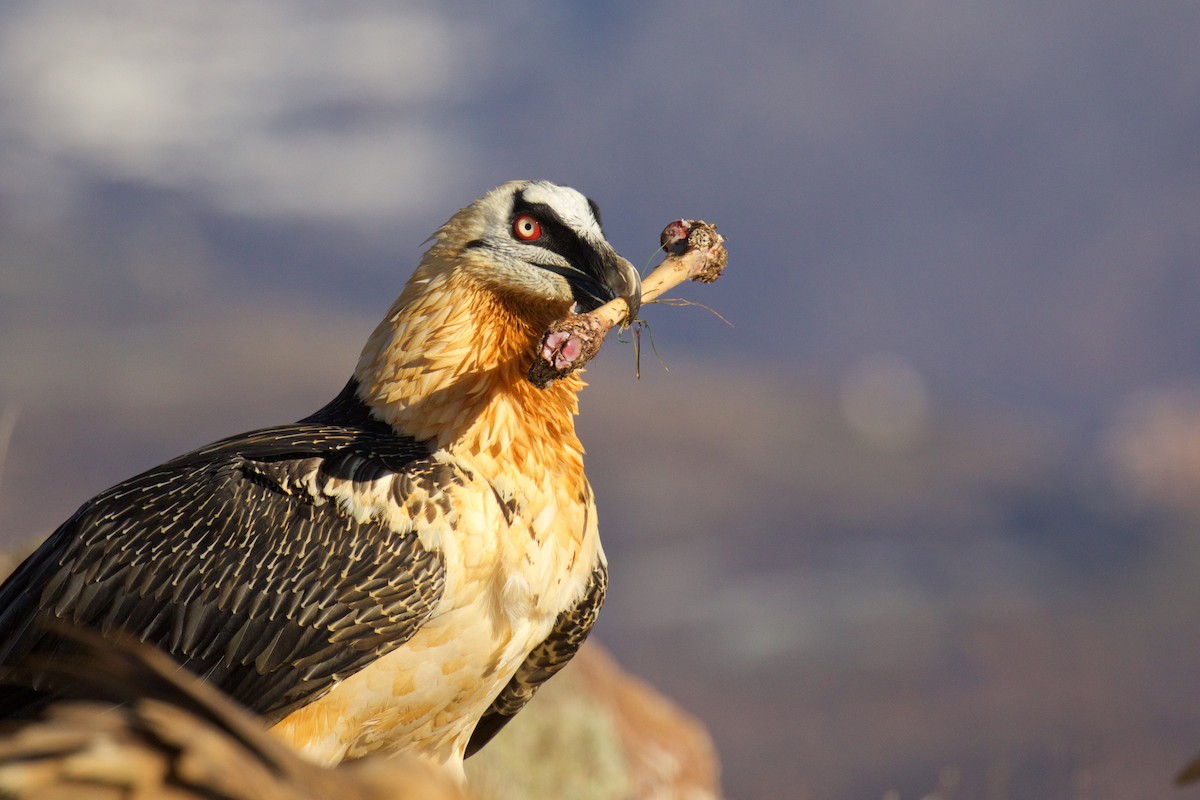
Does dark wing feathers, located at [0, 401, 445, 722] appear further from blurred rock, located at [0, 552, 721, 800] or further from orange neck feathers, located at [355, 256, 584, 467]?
blurred rock, located at [0, 552, 721, 800]

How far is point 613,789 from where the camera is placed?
1000 cm

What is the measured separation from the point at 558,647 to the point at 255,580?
4.55 feet

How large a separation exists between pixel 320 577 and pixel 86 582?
87cm

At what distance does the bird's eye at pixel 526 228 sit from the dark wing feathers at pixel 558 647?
1.46m

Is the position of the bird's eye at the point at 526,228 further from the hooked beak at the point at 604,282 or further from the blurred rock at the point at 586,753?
the blurred rock at the point at 586,753

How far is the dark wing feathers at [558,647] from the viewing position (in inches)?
212

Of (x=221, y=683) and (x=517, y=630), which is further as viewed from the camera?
(x=517, y=630)

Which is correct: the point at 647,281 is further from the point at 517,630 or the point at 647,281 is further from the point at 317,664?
the point at 317,664

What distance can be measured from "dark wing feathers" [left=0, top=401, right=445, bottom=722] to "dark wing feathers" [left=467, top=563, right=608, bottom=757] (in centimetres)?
87

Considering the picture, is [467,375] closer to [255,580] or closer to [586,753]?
[255,580]

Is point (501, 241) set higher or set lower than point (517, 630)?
higher

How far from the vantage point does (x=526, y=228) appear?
18.5 feet

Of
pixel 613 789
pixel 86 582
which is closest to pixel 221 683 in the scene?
pixel 86 582

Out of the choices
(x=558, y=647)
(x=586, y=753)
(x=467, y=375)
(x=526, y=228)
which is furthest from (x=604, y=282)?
(x=586, y=753)
